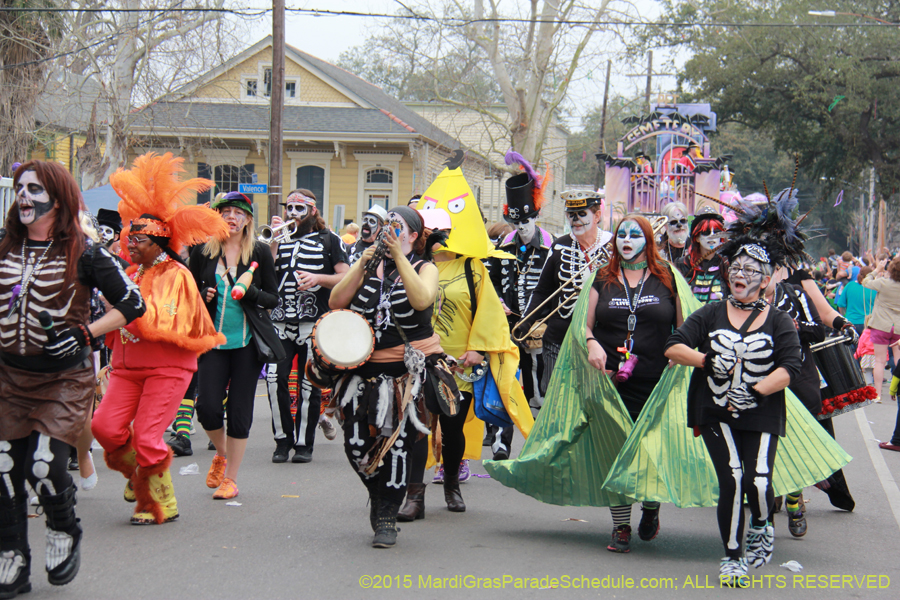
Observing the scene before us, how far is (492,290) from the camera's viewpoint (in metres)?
6.24

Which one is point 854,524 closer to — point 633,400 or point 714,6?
point 633,400

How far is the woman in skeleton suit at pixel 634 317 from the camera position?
17.8 ft

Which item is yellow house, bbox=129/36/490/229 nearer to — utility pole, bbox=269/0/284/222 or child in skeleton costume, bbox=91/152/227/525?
utility pole, bbox=269/0/284/222

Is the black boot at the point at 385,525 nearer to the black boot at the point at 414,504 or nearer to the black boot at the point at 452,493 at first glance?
the black boot at the point at 414,504

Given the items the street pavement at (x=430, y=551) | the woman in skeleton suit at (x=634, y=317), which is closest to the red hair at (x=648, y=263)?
the woman in skeleton suit at (x=634, y=317)

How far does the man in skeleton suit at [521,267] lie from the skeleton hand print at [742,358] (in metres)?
2.98

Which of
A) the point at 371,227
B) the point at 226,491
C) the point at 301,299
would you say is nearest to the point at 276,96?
the point at 301,299

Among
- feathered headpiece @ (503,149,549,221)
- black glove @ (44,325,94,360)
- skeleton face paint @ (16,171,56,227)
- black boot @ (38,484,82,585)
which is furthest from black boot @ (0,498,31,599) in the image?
feathered headpiece @ (503,149,549,221)

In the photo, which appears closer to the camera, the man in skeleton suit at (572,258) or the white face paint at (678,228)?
the man in skeleton suit at (572,258)

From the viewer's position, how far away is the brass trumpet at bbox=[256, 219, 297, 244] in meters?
7.77

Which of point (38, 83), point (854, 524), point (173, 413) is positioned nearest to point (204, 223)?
point (173, 413)

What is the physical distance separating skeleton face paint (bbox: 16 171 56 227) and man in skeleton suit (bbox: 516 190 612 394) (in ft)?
12.1

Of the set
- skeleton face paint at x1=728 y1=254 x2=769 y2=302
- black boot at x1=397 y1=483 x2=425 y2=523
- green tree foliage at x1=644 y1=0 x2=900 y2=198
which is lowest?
black boot at x1=397 y1=483 x2=425 y2=523

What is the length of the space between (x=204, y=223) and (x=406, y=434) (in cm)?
177
